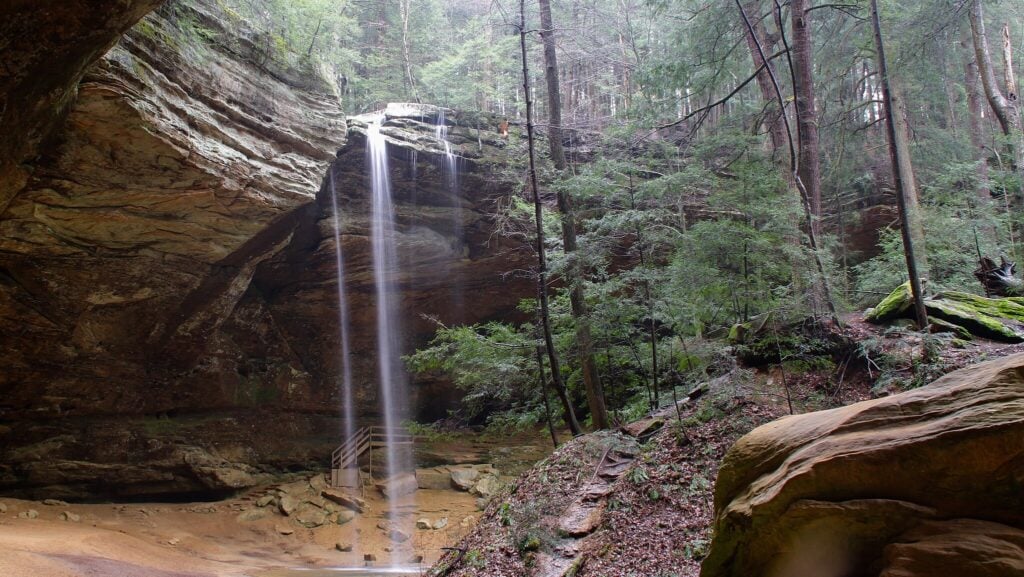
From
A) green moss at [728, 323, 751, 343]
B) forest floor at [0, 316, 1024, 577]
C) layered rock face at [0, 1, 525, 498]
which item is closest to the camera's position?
forest floor at [0, 316, 1024, 577]

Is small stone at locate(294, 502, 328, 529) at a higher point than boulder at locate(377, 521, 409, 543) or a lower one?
higher

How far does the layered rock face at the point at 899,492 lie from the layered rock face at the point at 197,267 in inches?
347

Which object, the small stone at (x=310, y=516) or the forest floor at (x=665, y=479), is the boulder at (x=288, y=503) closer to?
the small stone at (x=310, y=516)

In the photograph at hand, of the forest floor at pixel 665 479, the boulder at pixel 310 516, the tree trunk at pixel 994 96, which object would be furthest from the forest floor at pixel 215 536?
the tree trunk at pixel 994 96

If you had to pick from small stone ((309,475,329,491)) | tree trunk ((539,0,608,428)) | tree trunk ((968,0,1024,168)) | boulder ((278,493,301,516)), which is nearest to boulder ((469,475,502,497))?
small stone ((309,475,329,491))

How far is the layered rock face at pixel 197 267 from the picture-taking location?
8.64 m

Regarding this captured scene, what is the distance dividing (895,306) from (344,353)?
13.5 meters

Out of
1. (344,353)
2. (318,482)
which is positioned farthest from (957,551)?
(344,353)

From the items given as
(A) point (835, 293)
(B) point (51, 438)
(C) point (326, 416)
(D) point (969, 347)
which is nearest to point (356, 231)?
(C) point (326, 416)

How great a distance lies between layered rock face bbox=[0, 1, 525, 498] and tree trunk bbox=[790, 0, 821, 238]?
7.78 meters

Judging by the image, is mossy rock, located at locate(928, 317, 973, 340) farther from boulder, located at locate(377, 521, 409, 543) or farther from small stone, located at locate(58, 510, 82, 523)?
small stone, located at locate(58, 510, 82, 523)

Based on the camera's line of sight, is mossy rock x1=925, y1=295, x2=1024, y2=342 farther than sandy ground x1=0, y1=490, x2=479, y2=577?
No

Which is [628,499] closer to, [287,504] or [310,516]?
→ [310,516]

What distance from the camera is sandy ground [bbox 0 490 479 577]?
7590 mm
